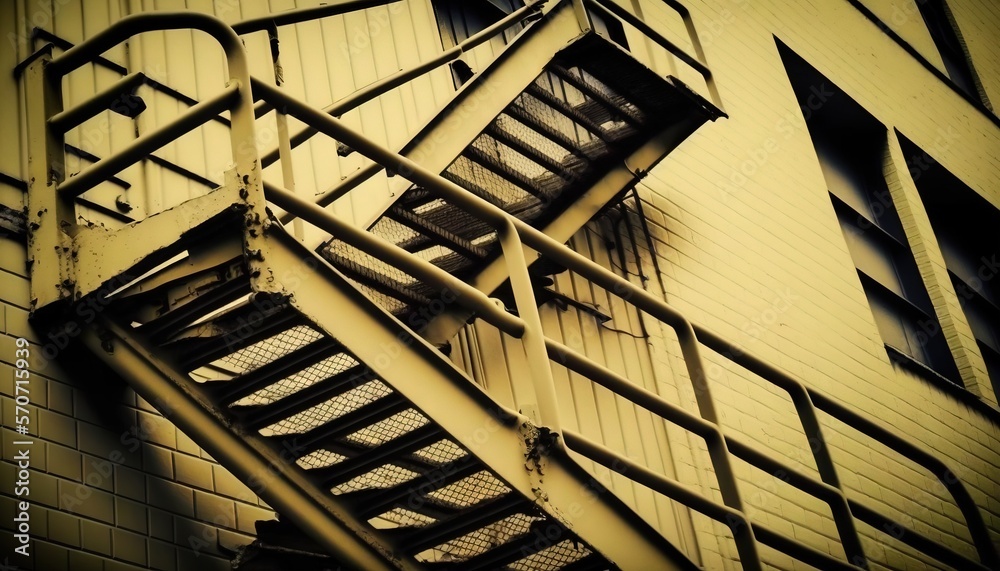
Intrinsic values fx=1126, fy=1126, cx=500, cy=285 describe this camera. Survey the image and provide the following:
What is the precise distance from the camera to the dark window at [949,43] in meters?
14.6

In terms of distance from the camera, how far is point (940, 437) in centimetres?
982

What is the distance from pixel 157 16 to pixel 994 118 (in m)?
12.5

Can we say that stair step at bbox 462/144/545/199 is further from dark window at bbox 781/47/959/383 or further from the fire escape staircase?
dark window at bbox 781/47/959/383

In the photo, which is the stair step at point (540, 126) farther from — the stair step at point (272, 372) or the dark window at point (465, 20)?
the stair step at point (272, 372)

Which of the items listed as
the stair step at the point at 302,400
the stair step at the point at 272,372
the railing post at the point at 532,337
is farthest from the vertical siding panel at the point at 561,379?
the stair step at the point at 272,372

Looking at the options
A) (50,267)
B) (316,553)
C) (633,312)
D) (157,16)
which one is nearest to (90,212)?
(50,267)

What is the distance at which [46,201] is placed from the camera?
15.3ft

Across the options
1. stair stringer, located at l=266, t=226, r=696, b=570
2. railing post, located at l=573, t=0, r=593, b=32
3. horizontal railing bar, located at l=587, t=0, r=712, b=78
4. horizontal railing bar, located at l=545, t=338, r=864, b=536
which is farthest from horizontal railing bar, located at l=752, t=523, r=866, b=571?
horizontal railing bar, located at l=587, t=0, r=712, b=78

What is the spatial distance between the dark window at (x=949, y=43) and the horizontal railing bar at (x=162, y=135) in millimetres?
12386

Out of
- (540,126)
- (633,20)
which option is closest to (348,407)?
(540,126)

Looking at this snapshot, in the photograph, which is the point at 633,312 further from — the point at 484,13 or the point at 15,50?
the point at 15,50

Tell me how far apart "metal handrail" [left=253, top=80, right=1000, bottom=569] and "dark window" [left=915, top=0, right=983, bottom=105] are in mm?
9807

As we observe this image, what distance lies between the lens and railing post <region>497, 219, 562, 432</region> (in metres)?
4.49

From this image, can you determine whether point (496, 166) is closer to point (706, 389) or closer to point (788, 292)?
point (706, 389)
